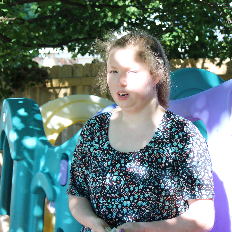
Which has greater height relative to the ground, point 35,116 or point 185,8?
point 185,8

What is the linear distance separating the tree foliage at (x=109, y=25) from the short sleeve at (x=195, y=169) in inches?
141

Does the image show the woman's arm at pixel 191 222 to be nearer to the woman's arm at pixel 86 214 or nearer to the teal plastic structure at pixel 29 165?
the woman's arm at pixel 86 214

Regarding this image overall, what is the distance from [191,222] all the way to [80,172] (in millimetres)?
528

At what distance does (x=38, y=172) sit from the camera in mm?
2453

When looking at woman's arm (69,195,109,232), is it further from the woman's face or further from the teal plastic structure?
the teal plastic structure

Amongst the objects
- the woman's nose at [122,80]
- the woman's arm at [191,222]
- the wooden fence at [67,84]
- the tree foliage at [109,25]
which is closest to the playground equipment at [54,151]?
the woman's arm at [191,222]

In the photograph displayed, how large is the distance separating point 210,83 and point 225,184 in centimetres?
124

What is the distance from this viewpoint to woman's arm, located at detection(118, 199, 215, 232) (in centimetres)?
118

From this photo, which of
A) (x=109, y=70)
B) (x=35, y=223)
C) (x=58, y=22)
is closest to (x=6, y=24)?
(x=58, y=22)

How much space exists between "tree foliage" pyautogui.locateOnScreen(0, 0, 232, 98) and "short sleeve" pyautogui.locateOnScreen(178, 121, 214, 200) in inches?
141

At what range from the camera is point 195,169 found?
1189 millimetres

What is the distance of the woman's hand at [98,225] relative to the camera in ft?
4.02

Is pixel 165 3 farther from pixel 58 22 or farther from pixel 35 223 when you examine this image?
pixel 35 223

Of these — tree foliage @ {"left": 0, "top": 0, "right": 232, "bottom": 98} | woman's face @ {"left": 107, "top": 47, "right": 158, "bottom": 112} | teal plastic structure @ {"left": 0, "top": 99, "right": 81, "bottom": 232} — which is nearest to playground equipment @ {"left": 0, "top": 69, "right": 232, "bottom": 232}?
teal plastic structure @ {"left": 0, "top": 99, "right": 81, "bottom": 232}
